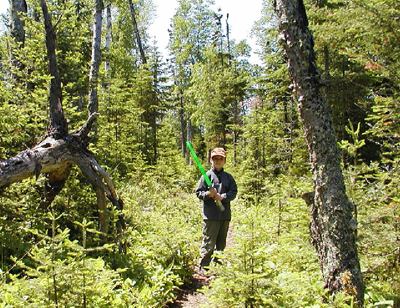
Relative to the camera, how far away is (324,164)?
4.02 meters

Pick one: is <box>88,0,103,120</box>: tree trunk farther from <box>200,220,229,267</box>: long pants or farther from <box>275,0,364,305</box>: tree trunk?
<box>275,0,364,305</box>: tree trunk

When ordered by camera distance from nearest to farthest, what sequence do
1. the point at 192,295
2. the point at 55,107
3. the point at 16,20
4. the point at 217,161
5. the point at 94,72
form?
the point at 192,295 < the point at 217,161 < the point at 55,107 < the point at 16,20 < the point at 94,72

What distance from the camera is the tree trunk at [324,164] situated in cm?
399

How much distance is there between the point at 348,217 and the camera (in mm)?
4023

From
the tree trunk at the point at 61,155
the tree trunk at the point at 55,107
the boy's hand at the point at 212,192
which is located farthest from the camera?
the tree trunk at the point at 55,107

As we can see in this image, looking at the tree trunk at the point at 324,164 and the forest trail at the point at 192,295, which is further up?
the tree trunk at the point at 324,164

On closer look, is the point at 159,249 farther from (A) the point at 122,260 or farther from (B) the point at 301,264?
(B) the point at 301,264

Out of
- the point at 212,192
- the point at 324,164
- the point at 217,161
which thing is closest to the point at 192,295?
the point at 212,192

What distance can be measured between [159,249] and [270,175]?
32.1 ft

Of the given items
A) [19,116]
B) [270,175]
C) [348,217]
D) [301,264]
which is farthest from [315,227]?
[270,175]

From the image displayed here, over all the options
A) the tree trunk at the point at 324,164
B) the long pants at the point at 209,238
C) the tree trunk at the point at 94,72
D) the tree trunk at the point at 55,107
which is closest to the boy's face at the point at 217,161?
the long pants at the point at 209,238

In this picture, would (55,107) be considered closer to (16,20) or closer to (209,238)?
(209,238)

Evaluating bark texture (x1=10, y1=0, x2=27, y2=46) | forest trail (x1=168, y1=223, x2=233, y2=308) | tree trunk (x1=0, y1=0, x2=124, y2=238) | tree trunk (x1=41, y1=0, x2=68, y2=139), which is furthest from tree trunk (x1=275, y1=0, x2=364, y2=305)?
bark texture (x1=10, y1=0, x2=27, y2=46)

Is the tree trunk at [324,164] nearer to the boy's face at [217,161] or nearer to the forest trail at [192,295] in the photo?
the forest trail at [192,295]
